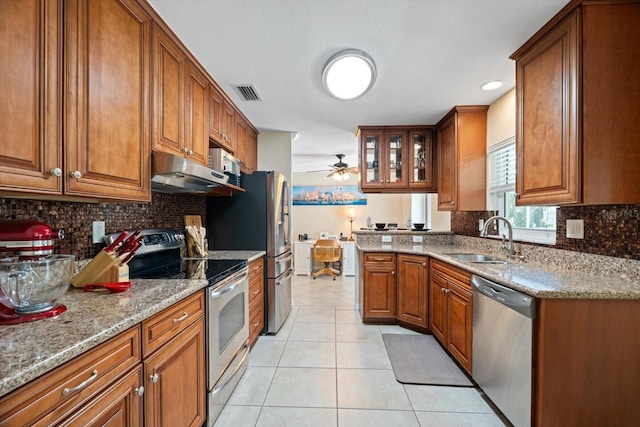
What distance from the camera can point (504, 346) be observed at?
1.61 m

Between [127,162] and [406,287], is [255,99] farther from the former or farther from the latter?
[406,287]

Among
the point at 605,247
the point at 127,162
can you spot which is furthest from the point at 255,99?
Result: the point at 605,247

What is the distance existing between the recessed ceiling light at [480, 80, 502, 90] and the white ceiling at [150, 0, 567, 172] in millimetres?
60

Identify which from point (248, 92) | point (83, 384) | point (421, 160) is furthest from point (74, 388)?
point (421, 160)

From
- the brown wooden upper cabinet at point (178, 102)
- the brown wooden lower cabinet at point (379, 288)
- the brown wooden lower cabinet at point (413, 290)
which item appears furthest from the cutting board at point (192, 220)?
the brown wooden lower cabinet at point (413, 290)

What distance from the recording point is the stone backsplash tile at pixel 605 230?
1492mm

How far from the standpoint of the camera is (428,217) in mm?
4895

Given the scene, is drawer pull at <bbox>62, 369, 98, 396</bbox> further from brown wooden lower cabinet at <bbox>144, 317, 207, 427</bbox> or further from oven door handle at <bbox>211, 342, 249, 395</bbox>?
oven door handle at <bbox>211, 342, 249, 395</bbox>

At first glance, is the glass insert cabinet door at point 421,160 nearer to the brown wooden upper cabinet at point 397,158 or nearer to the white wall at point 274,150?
the brown wooden upper cabinet at point 397,158

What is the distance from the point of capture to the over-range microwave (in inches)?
93.9

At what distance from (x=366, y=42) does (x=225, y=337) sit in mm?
2119

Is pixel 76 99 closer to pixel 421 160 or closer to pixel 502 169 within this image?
pixel 502 169

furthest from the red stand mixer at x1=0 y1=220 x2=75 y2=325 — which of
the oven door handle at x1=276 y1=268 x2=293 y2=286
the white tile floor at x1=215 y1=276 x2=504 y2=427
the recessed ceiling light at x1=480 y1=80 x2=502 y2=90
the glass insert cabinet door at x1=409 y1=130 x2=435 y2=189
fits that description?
the glass insert cabinet door at x1=409 y1=130 x2=435 y2=189

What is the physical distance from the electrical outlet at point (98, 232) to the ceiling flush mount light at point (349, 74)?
1791mm
